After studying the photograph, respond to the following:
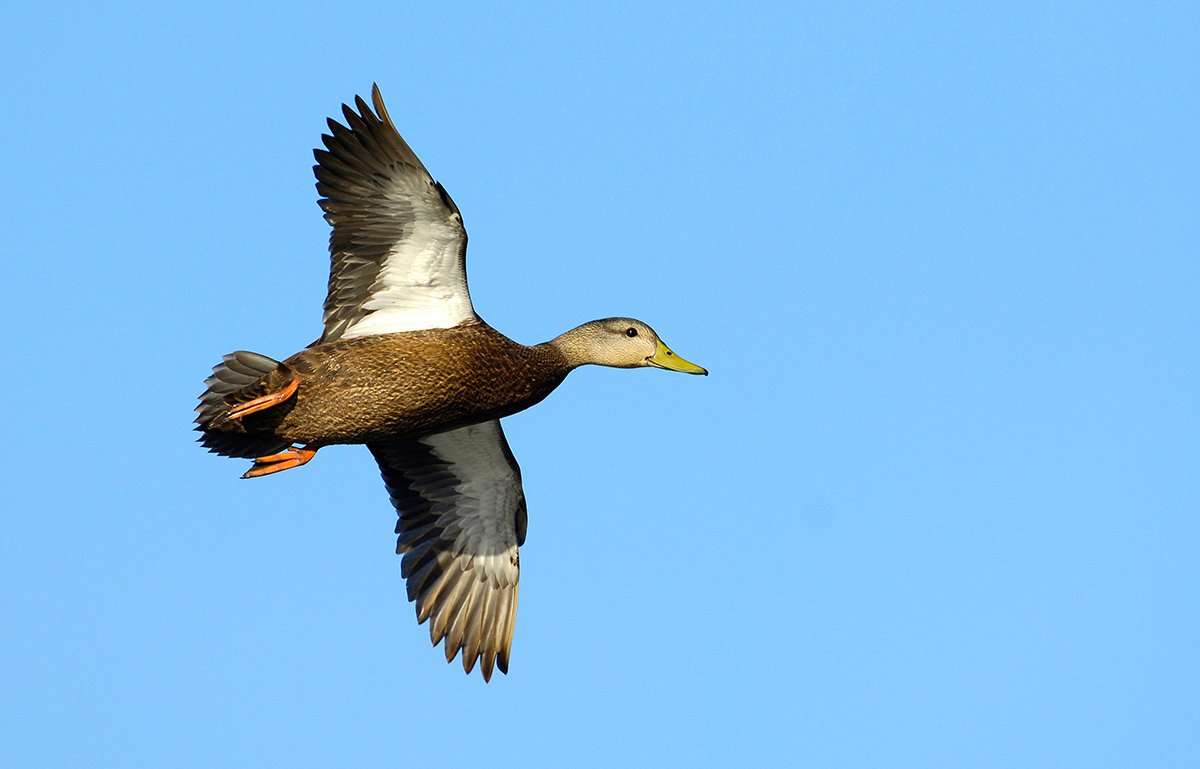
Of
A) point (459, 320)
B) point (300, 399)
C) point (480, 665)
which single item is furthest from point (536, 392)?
point (480, 665)

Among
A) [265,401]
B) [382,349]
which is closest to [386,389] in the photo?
[382,349]

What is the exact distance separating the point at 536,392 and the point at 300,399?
4.81 ft

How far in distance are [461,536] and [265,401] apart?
2517 mm

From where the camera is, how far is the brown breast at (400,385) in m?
10.2

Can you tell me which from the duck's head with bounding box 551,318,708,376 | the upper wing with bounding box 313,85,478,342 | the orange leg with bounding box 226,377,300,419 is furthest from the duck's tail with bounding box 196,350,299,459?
the duck's head with bounding box 551,318,708,376

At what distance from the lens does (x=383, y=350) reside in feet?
→ 33.9

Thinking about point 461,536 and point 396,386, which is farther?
point 461,536

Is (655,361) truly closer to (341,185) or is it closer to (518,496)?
(518,496)

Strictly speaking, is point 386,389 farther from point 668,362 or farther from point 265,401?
point 668,362

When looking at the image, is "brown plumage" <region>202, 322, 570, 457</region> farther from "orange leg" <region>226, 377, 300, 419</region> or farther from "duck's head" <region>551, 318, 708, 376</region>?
"duck's head" <region>551, 318, 708, 376</region>

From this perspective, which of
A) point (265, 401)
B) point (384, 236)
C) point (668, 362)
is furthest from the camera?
point (668, 362)

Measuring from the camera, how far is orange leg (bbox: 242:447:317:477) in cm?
1041

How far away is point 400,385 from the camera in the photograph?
1020 centimetres

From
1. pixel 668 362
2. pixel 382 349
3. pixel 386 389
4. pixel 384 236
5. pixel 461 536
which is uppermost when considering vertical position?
pixel 384 236
